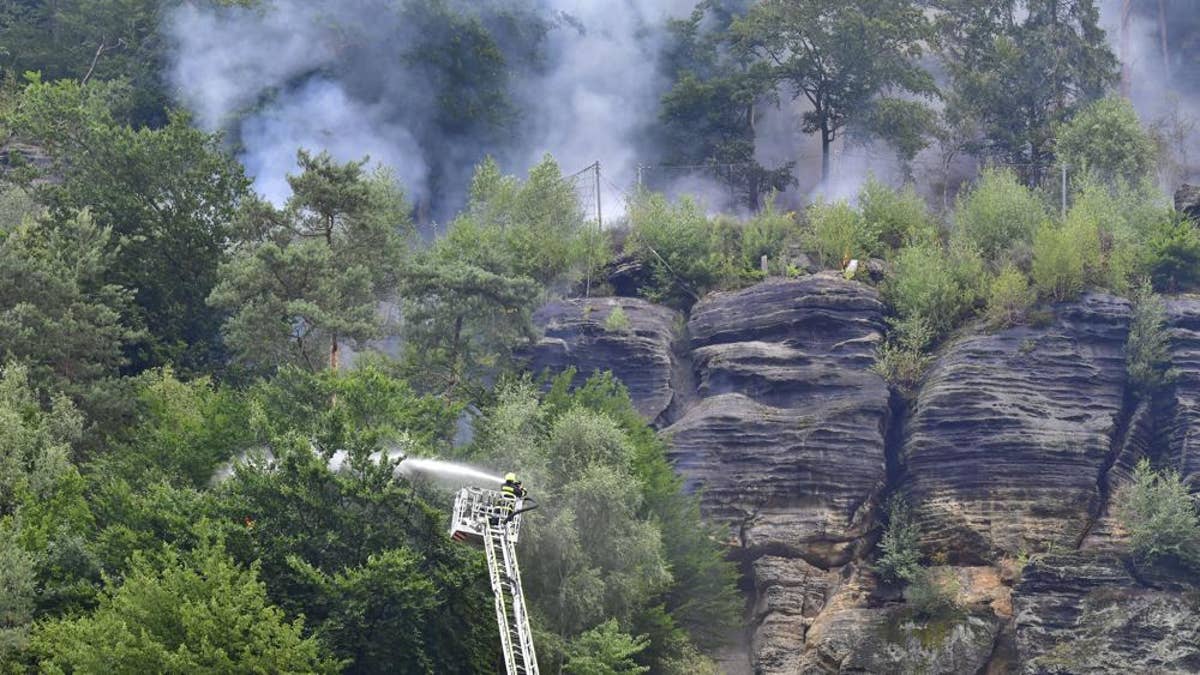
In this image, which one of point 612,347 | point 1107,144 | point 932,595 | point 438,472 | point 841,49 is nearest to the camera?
point 438,472

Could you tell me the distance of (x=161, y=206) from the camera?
5056 cm

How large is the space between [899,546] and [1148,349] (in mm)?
7673

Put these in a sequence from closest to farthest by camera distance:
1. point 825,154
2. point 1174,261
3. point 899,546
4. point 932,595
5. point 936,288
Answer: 1. point 932,595
2. point 899,546
3. point 936,288
4. point 1174,261
5. point 825,154

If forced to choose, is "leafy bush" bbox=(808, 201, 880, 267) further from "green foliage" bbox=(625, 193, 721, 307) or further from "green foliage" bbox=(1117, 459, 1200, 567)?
"green foliage" bbox=(1117, 459, 1200, 567)

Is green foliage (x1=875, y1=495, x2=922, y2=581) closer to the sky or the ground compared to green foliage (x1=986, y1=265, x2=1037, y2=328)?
closer to the ground

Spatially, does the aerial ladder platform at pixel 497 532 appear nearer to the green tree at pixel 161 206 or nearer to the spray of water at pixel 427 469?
the spray of water at pixel 427 469

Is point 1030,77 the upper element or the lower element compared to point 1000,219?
upper

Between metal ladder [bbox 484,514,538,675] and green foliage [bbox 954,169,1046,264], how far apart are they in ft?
67.0

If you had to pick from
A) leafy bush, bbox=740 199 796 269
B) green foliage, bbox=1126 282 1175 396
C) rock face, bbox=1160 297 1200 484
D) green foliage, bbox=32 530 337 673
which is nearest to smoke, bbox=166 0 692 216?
leafy bush, bbox=740 199 796 269

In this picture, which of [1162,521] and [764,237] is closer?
[1162,521]

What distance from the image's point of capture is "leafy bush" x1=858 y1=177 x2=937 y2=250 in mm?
Answer: 51438

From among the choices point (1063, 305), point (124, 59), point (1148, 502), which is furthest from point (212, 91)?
point (1148, 502)

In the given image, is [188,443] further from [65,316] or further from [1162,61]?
[1162,61]

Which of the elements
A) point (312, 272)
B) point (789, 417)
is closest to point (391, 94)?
point (312, 272)
